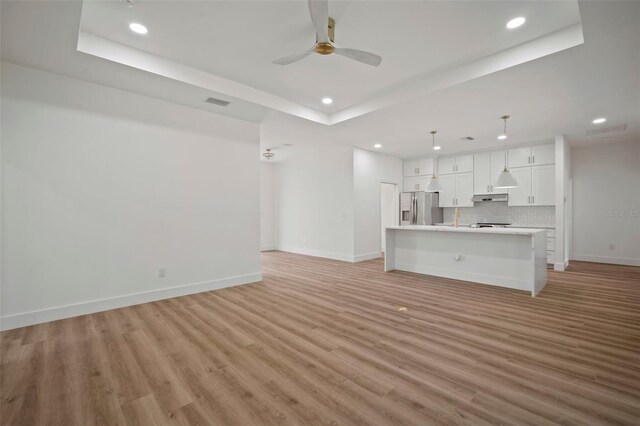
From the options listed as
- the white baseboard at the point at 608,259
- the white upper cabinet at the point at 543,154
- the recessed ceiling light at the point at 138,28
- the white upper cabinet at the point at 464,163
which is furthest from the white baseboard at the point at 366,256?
the recessed ceiling light at the point at 138,28

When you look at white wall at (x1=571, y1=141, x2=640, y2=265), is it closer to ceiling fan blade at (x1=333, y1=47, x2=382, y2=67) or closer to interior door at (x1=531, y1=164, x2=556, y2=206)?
interior door at (x1=531, y1=164, x2=556, y2=206)

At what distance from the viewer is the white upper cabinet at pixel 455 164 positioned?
774 cm

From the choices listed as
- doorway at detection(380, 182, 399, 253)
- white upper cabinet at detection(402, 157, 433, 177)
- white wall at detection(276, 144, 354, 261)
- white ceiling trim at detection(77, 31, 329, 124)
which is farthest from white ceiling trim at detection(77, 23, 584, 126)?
doorway at detection(380, 182, 399, 253)

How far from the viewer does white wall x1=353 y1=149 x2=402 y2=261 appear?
7.20 metres

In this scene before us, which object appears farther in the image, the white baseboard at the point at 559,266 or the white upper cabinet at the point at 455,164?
the white upper cabinet at the point at 455,164

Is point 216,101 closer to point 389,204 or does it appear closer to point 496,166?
point 389,204

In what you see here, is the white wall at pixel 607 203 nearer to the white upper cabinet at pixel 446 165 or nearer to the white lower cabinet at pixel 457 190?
the white lower cabinet at pixel 457 190

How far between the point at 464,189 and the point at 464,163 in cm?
71

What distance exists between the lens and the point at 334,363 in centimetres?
236

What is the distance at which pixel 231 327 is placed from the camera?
10.3ft

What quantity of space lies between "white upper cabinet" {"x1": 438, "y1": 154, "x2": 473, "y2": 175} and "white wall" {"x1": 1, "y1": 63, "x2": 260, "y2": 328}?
18.9 ft

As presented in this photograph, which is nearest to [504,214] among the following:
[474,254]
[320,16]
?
[474,254]

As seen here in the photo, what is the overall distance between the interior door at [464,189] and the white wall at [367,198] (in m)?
Result: 1.89

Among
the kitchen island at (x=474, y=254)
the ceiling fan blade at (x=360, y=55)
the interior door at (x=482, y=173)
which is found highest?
the ceiling fan blade at (x=360, y=55)
